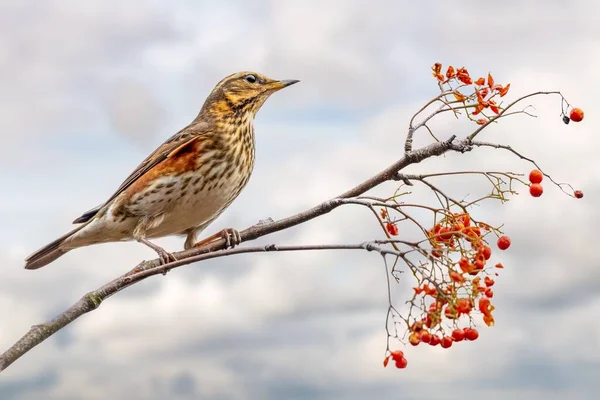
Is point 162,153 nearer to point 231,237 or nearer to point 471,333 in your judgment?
point 231,237

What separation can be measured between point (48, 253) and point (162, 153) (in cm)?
148

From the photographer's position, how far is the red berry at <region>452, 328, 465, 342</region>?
4.01 meters

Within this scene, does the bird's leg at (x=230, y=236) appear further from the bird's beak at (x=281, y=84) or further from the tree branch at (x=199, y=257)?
the bird's beak at (x=281, y=84)

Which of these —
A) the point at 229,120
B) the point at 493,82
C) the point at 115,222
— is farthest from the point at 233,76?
the point at 493,82

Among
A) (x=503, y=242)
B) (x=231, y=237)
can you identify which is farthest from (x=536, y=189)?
(x=231, y=237)

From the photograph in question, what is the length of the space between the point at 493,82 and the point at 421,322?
1.55 metres

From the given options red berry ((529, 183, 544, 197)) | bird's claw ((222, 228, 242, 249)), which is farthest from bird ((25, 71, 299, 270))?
red berry ((529, 183, 544, 197))

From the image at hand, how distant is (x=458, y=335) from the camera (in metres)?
4.02

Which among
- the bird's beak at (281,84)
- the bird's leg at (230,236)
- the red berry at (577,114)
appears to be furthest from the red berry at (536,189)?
the bird's beak at (281,84)

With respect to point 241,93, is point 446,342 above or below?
below

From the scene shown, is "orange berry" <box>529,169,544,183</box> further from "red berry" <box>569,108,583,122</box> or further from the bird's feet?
the bird's feet

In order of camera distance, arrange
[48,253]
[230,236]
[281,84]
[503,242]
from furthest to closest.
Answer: [281,84] < [48,253] < [230,236] < [503,242]

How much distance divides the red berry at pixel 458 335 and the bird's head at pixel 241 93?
3.88m

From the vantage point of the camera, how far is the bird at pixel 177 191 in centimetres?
639
